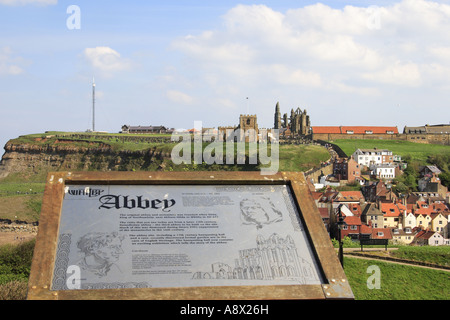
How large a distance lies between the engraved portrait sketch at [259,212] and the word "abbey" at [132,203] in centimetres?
127

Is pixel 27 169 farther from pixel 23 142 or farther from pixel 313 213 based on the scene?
pixel 313 213

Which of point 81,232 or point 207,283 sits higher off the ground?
point 81,232

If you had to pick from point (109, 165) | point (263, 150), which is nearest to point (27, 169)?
point (109, 165)

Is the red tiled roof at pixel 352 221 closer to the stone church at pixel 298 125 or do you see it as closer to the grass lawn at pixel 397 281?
the grass lawn at pixel 397 281

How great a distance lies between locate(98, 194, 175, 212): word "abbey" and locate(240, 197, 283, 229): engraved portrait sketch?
4.16 ft

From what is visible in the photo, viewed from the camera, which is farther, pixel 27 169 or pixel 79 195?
pixel 27 169

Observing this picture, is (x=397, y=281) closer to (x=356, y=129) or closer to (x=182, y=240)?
(x=182, y=240)

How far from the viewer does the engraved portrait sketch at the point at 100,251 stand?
28.6 ft

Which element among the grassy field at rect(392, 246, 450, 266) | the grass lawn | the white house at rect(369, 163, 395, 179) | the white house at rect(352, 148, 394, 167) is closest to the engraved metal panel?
the grass lawn

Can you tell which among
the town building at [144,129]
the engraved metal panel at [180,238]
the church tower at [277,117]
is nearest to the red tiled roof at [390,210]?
the engraved metal panel at [180,238]

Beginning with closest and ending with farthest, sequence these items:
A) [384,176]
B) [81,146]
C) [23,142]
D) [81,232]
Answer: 1. [81,232]
2. [384,176]
3. [81,146]
4. [23,142]

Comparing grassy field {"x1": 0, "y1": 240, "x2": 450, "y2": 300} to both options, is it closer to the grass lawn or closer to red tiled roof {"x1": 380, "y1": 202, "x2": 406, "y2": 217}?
the grass lawn

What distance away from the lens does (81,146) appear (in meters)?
105

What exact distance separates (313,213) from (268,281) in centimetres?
173
